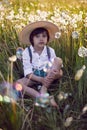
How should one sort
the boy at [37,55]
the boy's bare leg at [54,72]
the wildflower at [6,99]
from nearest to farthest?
the wildflower at [6,99] < the boy's bare leg at [54,72] < the boy at [37,55]

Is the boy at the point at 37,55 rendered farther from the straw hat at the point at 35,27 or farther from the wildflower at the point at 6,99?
the wildflower at the point at 6,99

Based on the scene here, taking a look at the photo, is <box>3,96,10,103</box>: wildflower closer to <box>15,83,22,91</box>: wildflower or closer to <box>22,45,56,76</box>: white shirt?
<box>15,83,22,91</box>: wildflower

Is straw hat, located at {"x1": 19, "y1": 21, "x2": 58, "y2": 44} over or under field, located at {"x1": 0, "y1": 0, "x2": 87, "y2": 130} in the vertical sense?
over

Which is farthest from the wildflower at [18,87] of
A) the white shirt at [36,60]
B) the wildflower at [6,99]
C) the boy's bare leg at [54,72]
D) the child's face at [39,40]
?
the wildflower at [6,99]

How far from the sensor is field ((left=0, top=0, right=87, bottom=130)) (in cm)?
287

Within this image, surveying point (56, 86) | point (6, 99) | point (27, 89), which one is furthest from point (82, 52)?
point (6, 99)

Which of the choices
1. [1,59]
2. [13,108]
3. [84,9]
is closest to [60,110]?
[13,108]

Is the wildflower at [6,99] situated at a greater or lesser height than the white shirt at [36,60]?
lesser

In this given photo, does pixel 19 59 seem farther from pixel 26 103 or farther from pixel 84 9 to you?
pixel 84 9

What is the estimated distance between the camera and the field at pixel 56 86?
9.42 feet

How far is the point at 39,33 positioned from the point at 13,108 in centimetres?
120

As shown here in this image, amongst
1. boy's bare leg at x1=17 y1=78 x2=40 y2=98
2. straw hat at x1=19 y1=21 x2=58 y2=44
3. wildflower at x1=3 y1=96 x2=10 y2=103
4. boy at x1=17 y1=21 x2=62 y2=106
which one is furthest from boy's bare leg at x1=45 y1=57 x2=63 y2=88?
wildflower at x1=3 y1=96 x2=10 y2=103

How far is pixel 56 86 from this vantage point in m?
3.77

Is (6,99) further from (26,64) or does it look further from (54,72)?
(26,64)
